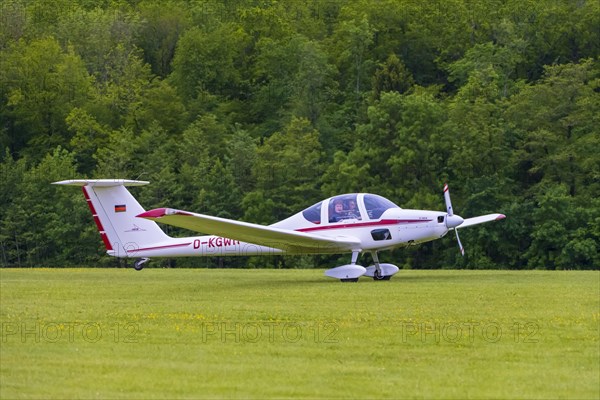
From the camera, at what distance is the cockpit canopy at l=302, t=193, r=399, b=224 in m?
24.9

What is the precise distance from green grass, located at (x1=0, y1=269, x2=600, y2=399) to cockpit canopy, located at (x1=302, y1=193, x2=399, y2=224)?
433cm

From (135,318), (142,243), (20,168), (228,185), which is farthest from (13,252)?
(135,318)

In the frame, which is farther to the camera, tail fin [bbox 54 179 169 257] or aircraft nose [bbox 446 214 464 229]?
tail fin [bbox 54 179 169 257]

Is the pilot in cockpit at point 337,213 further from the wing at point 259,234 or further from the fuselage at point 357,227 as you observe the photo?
the wing at point 259,234

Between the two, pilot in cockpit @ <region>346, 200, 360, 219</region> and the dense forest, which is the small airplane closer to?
pilot in cockpit @ <region>346, 200, 360, 219</region>

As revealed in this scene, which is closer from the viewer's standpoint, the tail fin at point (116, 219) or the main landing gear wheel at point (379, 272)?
the main landing gear wheel at point (379, 272)

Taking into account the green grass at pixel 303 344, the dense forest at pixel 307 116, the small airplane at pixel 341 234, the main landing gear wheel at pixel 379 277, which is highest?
the dense forest at pixel 307 116

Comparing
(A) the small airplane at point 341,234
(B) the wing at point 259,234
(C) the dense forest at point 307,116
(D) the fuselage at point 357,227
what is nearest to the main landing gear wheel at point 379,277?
(A) the small airplane at point 341,234

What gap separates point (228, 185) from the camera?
6050 centimetres

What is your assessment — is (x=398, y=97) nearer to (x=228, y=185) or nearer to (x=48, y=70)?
(x=228, y=185)

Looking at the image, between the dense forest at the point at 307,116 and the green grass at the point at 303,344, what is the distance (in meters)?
32.6

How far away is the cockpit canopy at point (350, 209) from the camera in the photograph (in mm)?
24889

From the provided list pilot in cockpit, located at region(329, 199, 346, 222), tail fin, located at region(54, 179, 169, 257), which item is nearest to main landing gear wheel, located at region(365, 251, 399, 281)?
pilot in cockpit, located at region(329, 199, 346, 222)

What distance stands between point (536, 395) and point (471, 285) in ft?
38.6
